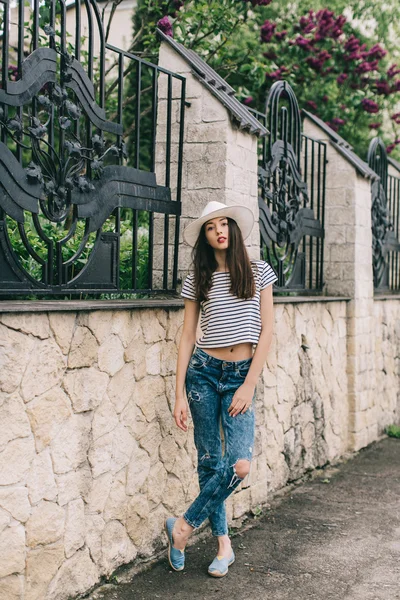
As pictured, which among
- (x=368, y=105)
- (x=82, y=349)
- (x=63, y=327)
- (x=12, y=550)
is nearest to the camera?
(x=12, y=550)

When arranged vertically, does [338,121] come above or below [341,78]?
below

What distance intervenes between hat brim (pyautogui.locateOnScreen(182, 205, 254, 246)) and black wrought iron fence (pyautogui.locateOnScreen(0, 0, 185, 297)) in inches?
13.6

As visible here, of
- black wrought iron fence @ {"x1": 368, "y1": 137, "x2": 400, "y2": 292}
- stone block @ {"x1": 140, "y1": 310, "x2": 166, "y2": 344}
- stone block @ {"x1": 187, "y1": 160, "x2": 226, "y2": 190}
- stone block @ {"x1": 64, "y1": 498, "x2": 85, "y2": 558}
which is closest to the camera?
stone block @ {"x1": 64, "y1": 498, "x2": 85, "y2": 558}

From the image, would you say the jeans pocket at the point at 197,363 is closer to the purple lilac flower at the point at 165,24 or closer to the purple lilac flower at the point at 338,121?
the purple lilac flower at the point at 165,24

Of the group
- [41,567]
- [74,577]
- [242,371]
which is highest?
[242,371]

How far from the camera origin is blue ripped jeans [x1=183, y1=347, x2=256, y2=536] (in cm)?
415

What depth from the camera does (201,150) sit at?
5094 millimetres

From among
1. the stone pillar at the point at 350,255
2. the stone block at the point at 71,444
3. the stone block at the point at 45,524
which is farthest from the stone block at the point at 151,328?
the stone pillar at the point at 350,255

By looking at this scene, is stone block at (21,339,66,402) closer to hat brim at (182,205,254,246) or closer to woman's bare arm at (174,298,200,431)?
woman's bare arm at (174,298,200,431)

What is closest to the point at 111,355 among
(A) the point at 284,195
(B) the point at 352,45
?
(A) the point at 284,195

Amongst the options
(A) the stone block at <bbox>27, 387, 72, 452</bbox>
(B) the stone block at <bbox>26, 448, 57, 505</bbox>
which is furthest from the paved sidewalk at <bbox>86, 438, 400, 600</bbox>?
(A) the stone block at <bbox>27, 387, 72, 452</bbox>

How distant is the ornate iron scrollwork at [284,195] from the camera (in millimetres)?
6273

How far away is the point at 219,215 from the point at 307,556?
2.04 m

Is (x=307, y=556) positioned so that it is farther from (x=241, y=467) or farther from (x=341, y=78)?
(x=341, y=78)
